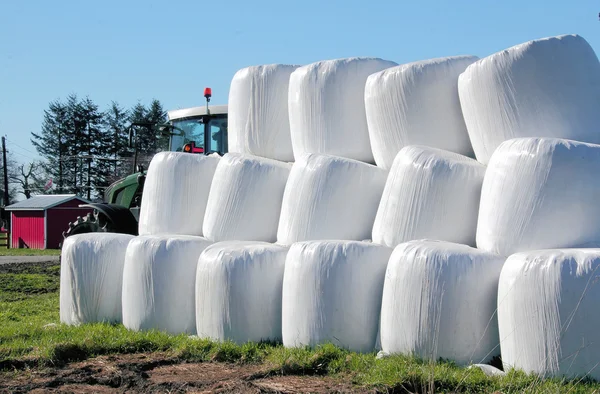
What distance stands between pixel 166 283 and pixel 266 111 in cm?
163

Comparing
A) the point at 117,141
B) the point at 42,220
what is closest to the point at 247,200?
the point at 42,220

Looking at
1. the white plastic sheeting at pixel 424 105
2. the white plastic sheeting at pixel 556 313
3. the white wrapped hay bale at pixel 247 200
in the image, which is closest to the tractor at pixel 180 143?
the white wrapped hay bale at pixel 247 200

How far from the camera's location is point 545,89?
4.14 m

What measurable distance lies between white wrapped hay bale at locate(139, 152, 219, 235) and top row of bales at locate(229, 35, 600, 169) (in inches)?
16.9

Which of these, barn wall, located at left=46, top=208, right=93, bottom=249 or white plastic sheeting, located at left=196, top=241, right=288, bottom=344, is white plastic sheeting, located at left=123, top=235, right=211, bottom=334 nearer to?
white plastic sheeting, located at left=196, top=241, right=288, bottom=344

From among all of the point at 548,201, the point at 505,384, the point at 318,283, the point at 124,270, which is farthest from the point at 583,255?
the point at 124,270

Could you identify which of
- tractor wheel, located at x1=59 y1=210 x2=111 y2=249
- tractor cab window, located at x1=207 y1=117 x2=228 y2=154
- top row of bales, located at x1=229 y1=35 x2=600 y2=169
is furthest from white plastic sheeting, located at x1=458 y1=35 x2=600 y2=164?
tractor wheel, located at x1=59 y1=210 x2=111 y2=249

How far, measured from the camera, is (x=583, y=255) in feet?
Result: 11.1

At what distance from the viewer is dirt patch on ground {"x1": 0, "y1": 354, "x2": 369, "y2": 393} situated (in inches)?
139

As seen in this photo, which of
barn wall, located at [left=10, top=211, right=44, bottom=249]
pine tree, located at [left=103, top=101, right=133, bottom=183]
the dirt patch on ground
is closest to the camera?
the dirt patch on ground

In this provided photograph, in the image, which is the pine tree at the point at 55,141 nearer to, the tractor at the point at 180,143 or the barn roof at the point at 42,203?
the barn roof at the point at 42,203

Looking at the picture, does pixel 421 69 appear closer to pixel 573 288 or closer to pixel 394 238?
pixel 394 238

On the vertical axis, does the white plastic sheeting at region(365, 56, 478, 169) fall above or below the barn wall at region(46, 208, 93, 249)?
above

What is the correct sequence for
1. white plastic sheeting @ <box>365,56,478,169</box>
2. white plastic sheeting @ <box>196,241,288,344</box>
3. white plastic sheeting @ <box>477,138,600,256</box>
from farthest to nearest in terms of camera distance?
white plastic sheeting @ <box>365,56,478,169</box> < white plastic sheeting @ <box>196,241,288,344</box> < white plastic sheeting @ <box>477,138,600,256</box>
